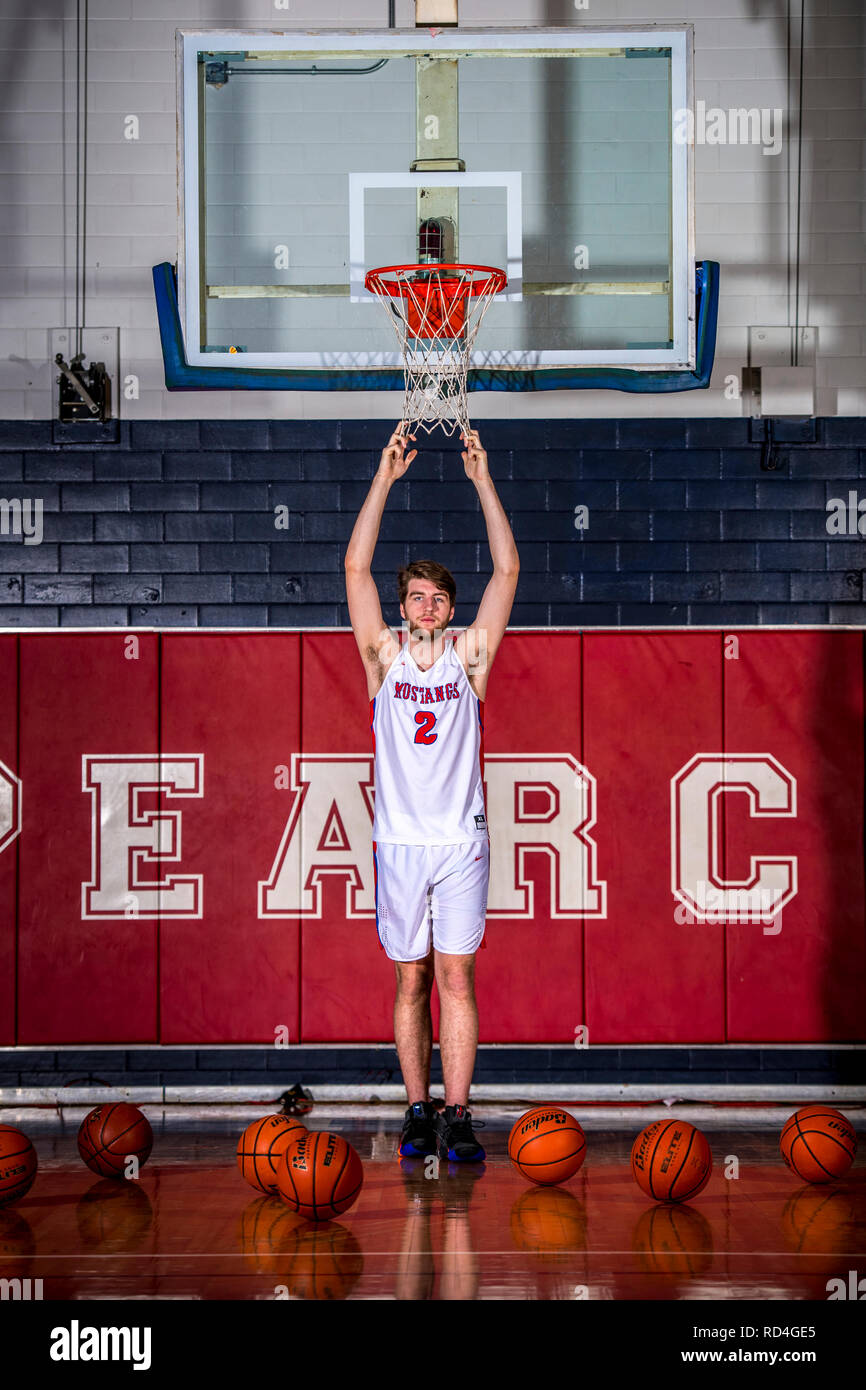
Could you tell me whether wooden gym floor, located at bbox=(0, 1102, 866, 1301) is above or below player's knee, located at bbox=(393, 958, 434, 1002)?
below

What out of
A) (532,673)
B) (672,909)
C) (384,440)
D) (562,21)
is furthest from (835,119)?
(672,909)

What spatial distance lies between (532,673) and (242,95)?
2.90 metres

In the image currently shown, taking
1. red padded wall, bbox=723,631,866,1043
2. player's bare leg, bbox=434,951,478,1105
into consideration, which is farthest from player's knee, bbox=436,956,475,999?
red padded wall, bbox=723,631,866,1043

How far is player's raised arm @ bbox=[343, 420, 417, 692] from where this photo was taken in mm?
4953

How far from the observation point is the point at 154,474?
6492 millimetres

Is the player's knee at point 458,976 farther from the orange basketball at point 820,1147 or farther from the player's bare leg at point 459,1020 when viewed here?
the orange basketball at point 820,1147

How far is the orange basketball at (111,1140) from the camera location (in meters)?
4.73

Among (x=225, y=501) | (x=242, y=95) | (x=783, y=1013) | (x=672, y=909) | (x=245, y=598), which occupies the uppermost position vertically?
(x=242, y=95)

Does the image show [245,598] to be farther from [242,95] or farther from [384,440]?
[242,95]

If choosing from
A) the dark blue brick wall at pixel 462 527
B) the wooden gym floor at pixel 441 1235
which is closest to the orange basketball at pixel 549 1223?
the wooden gym floor at pixel 441 1235

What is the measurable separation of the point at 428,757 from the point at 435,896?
1.69 feet

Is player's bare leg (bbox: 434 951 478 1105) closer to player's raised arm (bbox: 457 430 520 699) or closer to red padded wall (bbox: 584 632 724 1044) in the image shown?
player's raised arm (bbox: 457 430 520 699)

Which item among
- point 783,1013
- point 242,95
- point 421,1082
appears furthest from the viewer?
point 783,1013

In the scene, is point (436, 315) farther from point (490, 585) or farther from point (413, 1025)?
point (413, 1025)
